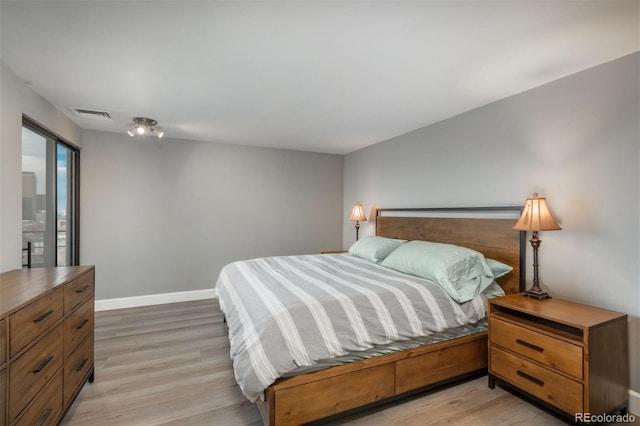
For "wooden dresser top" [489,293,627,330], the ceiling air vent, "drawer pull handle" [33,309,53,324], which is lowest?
"wooden dresser top" [489,293,627,330]

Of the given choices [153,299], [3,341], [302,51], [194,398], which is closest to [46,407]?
[3,341]

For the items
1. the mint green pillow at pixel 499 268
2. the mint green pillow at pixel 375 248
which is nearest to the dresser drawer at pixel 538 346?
the mint green pillow at pixel 499 268

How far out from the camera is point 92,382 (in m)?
2.26

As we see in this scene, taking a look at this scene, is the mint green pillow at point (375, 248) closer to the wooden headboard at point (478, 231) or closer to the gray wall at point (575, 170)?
the wooden headboard at point (478, 231)

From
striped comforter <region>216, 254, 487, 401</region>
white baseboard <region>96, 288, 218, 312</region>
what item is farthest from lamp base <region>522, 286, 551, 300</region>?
white baseboard <region>96, 288, 218, 312</region>

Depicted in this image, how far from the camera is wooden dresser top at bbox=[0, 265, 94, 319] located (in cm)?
138

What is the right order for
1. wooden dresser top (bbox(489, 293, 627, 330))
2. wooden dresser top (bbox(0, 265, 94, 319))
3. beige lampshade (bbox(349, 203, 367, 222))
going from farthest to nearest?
beige lampshade (bbox(349, 203, 367, 222)) < wooden dresser top (bbox(489, 293, 627, 330)) < wooden dresser top (bbox(0, 265, 94, 319))

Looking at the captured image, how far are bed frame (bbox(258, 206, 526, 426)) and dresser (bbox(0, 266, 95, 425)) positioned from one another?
1140mm

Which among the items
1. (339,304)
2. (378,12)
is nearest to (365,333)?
(339,304)

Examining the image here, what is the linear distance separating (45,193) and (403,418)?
383cm

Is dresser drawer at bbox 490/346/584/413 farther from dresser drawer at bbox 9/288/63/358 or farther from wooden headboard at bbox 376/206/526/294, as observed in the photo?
dresser drawer at bbox 9/288/63/358

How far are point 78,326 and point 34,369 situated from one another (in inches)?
24.4

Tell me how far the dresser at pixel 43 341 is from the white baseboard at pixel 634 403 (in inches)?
136

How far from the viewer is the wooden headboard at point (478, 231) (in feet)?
8.37
